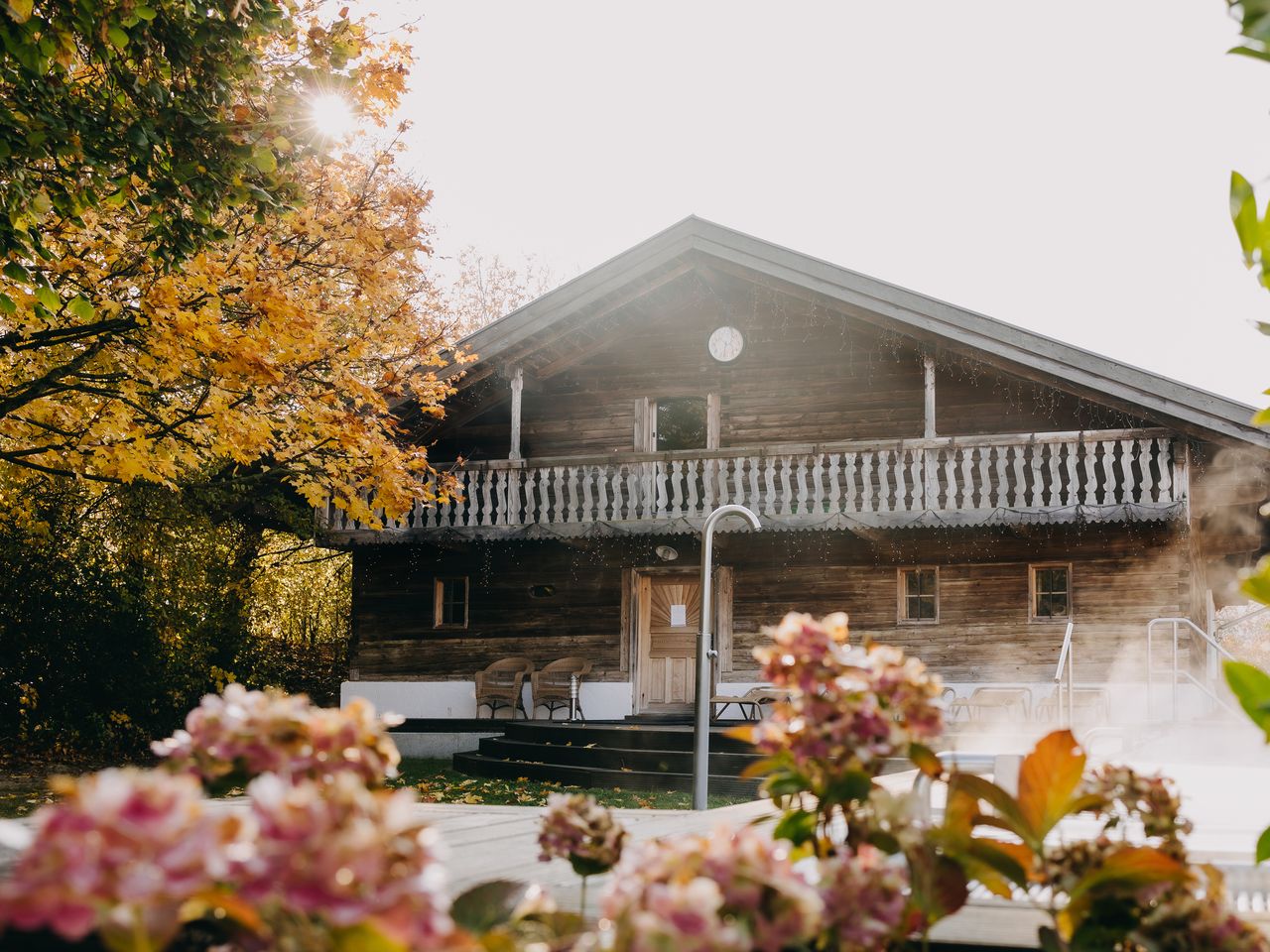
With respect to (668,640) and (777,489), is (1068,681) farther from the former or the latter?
(668,640)

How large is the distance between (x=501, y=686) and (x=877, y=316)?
7.62 m

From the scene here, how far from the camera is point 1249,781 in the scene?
8.23 meters

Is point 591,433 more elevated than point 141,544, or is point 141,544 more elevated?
point 591,433

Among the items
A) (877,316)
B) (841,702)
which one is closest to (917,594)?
(877,316)

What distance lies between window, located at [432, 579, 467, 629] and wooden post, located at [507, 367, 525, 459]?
258 cm

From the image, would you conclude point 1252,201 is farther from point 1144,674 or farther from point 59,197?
point 1144,674

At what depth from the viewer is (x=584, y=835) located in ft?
6.04

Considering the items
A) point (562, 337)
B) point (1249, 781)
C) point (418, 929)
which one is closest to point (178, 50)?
point (418, 929)

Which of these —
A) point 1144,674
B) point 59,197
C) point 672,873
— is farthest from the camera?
point 1144,674

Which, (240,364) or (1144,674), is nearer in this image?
(240,364)

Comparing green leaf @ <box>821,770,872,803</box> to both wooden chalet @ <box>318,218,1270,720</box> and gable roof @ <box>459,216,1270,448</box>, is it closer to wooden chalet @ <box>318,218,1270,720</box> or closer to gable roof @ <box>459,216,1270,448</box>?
gable roof @ <box>459,216,1270,448</box>

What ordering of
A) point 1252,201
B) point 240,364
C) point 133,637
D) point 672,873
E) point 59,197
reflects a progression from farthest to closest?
point 133,637, point 240,364, point 59,197, point 1252,201, point 672,873

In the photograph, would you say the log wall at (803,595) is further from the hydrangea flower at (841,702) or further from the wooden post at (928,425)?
the hydrangea flower at (841,702)

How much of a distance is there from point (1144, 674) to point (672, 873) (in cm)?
1604
